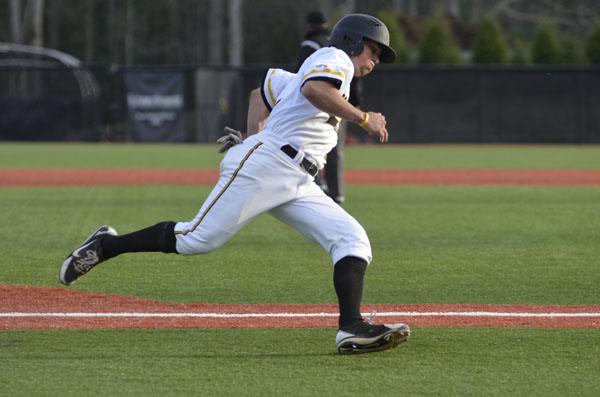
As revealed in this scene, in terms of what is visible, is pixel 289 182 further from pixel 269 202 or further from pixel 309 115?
pixel 309 115

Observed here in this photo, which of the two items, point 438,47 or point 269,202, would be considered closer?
point 269,202

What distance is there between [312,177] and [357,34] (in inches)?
30.4

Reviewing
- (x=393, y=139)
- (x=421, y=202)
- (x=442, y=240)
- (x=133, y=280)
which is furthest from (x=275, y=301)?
(x=393, y=139)

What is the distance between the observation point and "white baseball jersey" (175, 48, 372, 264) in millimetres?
4930

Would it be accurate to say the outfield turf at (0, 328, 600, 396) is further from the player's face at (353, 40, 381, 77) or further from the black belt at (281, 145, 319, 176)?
the player's face at (353, 40, 381, 77)

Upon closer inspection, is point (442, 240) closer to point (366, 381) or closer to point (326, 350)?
point (326, 350)

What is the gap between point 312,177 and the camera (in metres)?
5.05

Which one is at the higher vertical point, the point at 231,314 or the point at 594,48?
the point at 594,48

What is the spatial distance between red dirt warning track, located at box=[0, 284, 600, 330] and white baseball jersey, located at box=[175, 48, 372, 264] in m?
0.69

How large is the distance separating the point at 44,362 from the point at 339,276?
1.46 m

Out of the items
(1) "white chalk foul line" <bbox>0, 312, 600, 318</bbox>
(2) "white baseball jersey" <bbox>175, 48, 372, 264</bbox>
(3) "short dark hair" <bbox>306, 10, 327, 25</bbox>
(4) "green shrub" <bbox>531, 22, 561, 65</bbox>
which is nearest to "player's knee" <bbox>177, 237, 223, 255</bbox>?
(2) "white baseball jersey" <bbox>175, 48, 372, 264</bbox>

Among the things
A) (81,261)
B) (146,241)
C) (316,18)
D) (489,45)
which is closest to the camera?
(146,241)

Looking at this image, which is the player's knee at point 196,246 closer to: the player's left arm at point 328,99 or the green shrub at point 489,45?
the player's left arm at point 328,99

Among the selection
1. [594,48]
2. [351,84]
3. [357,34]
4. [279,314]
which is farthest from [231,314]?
[594,48]
